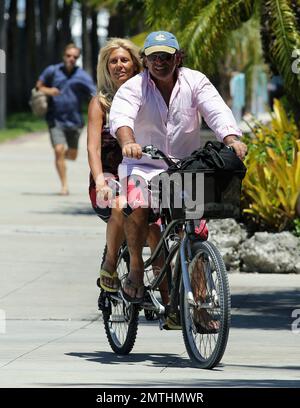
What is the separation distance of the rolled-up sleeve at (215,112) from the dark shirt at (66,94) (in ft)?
37.6

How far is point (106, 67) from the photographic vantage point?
904 centimetres

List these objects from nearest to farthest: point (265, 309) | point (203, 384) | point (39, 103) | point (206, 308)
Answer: point (203, 384) → point (206, 308) → point (265, 309) → point (39, 103)

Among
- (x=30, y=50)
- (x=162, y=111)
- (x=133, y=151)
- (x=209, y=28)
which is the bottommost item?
(x=133, y=151)

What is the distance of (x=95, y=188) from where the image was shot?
8.95 metres

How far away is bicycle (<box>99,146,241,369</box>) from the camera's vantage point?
7.80 m

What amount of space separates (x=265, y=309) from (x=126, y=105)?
3239mm

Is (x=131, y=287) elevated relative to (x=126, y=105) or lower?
lower

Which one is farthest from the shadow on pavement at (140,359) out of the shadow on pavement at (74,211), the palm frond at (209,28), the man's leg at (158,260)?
the shadow on pavement at (74,211)

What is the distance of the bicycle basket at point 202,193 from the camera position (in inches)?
313

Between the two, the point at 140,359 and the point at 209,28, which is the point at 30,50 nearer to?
the point at 209,28

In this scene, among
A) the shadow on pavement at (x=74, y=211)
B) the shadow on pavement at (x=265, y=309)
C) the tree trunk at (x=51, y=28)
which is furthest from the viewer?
the tree trunk at (x=51, y=28)

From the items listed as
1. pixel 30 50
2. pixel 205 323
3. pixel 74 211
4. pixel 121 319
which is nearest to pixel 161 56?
pixel 205 323

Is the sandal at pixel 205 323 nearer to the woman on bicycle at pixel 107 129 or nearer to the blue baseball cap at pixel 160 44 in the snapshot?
the woman on bicycle at pixel 107 129

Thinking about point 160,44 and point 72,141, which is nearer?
point 160,44
